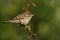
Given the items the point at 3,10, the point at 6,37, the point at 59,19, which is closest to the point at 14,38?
the point at 6,37

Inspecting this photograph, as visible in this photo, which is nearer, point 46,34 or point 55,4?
point 55,4

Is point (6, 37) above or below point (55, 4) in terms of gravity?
below

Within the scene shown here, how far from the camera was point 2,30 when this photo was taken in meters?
5.37

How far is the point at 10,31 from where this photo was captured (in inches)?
215

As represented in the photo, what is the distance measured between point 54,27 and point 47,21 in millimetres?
341

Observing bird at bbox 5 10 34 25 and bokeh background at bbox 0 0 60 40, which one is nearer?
bird at bbox 5 10 34 25

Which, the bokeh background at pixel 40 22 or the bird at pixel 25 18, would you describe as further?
the bokeh background at pixel 40 22

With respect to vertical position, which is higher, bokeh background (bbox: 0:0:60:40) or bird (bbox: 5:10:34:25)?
bokeh background (bbox: 0:0:60:40)

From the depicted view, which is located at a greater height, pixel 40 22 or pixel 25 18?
pixel 40 22

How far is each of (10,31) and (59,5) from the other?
117 centimetres

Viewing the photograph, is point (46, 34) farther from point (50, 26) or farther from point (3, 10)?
point (3, 10)

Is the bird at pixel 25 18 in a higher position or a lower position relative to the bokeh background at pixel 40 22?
lower

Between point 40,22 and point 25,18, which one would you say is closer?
point 25,18

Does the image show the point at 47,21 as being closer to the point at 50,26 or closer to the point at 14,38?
the point at 50,26
